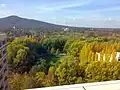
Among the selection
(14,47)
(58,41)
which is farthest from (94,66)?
(58,41)

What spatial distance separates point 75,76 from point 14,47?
8150 mm

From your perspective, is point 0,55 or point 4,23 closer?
point 0,55

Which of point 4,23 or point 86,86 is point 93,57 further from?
point 4,23

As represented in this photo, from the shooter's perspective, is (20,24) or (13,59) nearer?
(13,59)

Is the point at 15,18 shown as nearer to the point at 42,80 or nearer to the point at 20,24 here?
the point at 20,24

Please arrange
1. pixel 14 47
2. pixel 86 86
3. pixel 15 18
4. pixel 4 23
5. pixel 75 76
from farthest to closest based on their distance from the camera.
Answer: pixel 15 18 < pixel 4 23 < pixel 14 47 < pixel 75 76 < pixel 86 86

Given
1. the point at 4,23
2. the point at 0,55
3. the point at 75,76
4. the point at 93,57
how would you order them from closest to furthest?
1. the point at 0,55
2. the point at 75,76
3. the point at 93,57
4. the point at 4,23

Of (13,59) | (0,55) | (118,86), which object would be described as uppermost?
(118,86)

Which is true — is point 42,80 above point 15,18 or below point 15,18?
below

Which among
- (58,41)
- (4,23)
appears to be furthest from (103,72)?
(4,23)

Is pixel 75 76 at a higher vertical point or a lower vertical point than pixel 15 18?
lower

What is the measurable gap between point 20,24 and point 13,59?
79.6 feet

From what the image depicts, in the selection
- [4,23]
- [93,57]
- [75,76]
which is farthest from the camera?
[4,23]

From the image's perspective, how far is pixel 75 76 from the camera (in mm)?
8234
